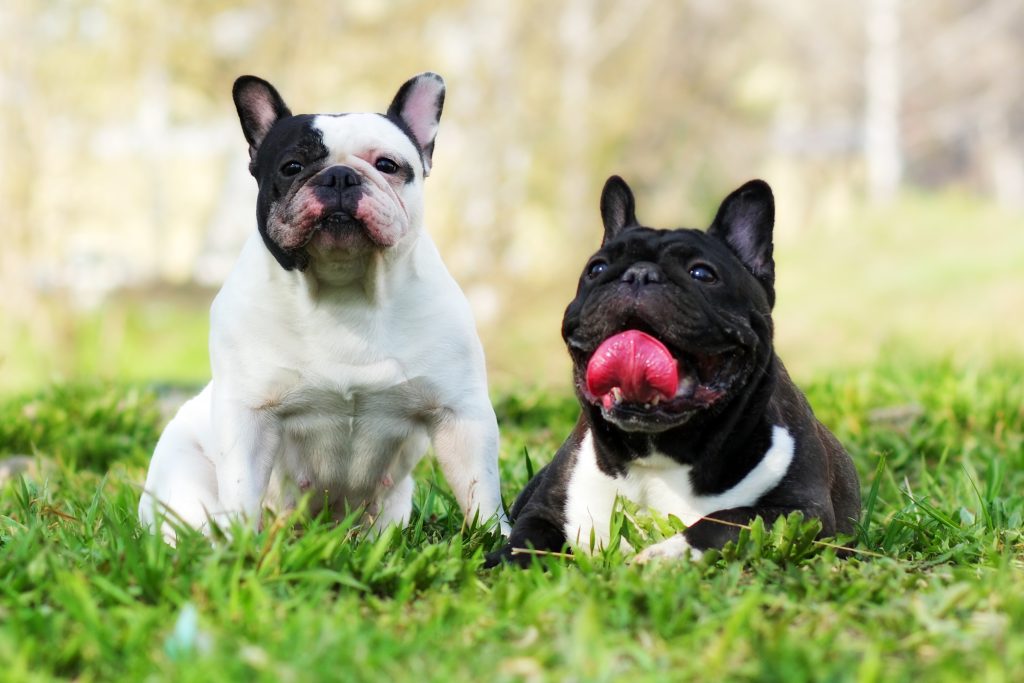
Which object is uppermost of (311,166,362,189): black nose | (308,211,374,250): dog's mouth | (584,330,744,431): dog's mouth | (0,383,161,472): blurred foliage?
(311,166,362,189): black nose

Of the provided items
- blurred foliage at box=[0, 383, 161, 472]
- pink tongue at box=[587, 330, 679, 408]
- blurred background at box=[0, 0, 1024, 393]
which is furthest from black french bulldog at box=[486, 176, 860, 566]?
blurred background at box=[0, 0, 1024, 393]

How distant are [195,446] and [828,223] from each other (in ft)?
61.1

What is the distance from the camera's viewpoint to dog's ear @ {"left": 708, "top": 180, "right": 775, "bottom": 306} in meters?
3.35

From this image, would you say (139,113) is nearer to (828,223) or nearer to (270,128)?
(828,223)

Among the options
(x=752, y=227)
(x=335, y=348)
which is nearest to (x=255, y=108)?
(x=335, y=348)

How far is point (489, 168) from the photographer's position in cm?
1480

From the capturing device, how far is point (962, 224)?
20312 mm

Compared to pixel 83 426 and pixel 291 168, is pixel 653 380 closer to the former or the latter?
pixel 291 168

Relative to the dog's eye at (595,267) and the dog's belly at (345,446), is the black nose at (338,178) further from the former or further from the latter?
the dog's eye at (595,267)

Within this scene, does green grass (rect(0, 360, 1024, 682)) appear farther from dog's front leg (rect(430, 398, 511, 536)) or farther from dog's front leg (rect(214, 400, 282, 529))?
dog's front leg (rect(214, 400, 282, 529))

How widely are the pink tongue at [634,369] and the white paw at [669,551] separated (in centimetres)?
36

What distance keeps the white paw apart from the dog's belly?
89 cm

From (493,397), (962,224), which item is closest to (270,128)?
(493,397)

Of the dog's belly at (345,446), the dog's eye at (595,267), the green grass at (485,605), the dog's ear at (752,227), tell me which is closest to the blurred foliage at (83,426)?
the green grass at (485,605)
